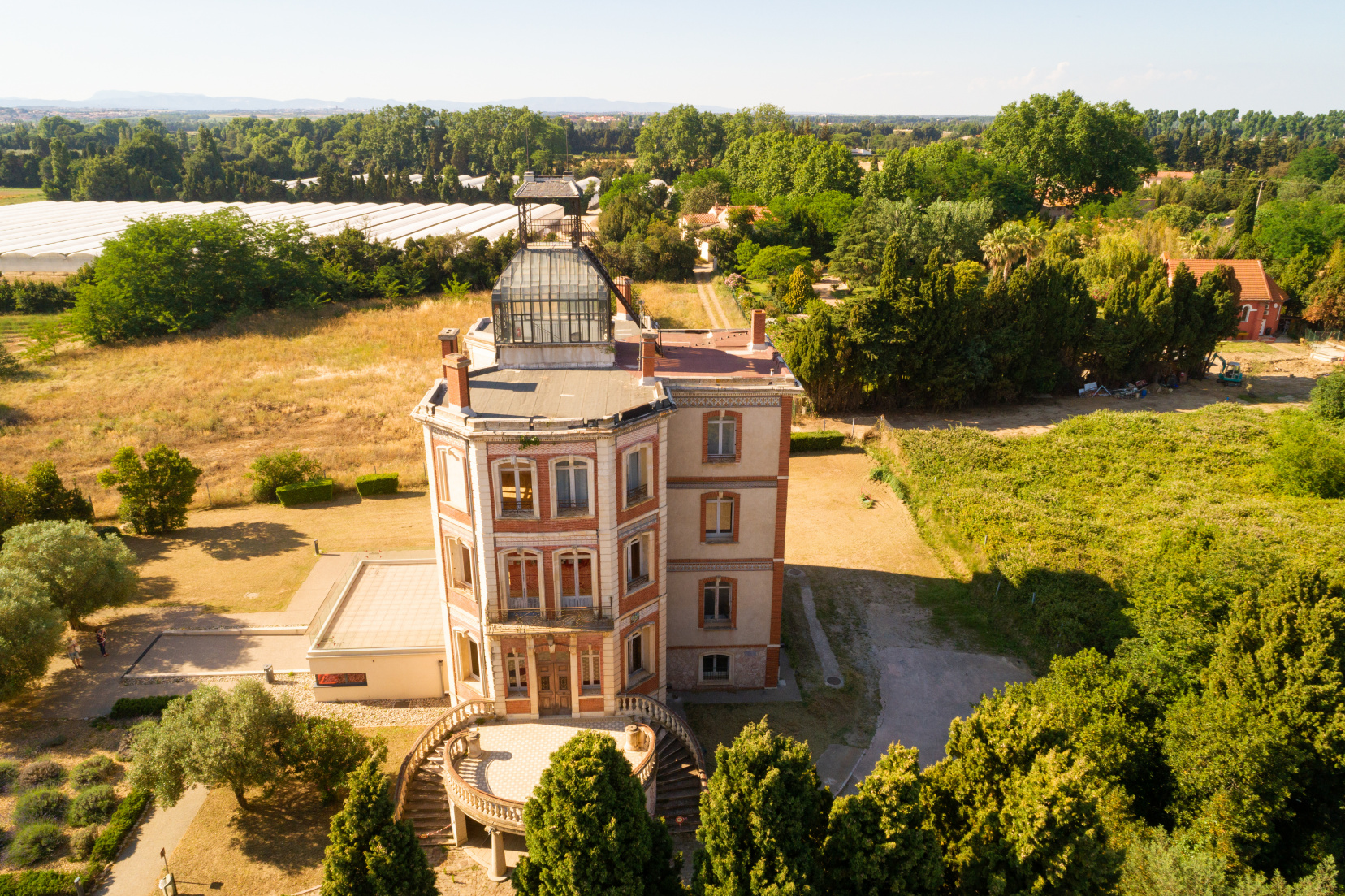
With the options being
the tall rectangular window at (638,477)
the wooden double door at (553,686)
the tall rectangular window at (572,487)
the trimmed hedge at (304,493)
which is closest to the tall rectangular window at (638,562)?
the tall rectangular window at (638,477)

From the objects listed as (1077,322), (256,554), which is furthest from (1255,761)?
(1077,322)

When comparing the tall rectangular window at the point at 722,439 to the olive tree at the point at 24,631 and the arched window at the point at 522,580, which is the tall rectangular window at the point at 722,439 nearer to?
the arched window at the point at 522,580

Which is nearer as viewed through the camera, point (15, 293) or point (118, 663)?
point (118, 663)

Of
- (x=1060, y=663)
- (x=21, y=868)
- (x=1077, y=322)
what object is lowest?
(x=21, y=868)

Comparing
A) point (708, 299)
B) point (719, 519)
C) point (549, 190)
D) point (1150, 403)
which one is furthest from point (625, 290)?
point (708, 299)

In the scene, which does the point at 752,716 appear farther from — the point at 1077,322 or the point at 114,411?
the point at 114,411

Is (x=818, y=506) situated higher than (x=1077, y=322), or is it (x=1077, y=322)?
(x=1077, y=322)
